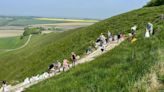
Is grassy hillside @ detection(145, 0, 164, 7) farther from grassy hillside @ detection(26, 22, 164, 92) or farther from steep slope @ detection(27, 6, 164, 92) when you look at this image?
grassy hillside @ detection(26, 22, 164, 92)

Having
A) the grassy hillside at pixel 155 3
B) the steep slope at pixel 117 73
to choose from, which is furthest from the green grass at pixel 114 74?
the grassy hillside at pixel 155 3

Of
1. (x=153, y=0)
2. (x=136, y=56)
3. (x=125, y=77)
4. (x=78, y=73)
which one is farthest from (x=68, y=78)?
(x=153, y=0)

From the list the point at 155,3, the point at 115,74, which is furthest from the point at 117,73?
the point at 155,3

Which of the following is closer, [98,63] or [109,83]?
[109,83]

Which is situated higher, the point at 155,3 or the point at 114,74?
the point at 114,74

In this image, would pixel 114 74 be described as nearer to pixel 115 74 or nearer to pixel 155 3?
pixel 115 74

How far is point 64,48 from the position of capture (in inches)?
2756

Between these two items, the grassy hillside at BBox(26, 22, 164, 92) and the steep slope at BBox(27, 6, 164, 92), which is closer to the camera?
the steep slope at BBox(27, 6, 164, 92)

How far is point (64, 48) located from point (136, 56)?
48.3 meters

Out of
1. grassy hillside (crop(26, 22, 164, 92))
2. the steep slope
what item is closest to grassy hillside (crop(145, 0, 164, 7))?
the steep slope

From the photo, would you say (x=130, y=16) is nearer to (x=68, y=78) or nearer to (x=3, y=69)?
(x=3, y=69)

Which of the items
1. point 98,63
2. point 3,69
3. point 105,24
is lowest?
point 3,69

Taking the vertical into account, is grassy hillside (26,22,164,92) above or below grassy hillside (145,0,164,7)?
above

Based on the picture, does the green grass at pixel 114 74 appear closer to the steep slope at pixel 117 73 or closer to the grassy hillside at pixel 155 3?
the steep slope at pixel 117 73
